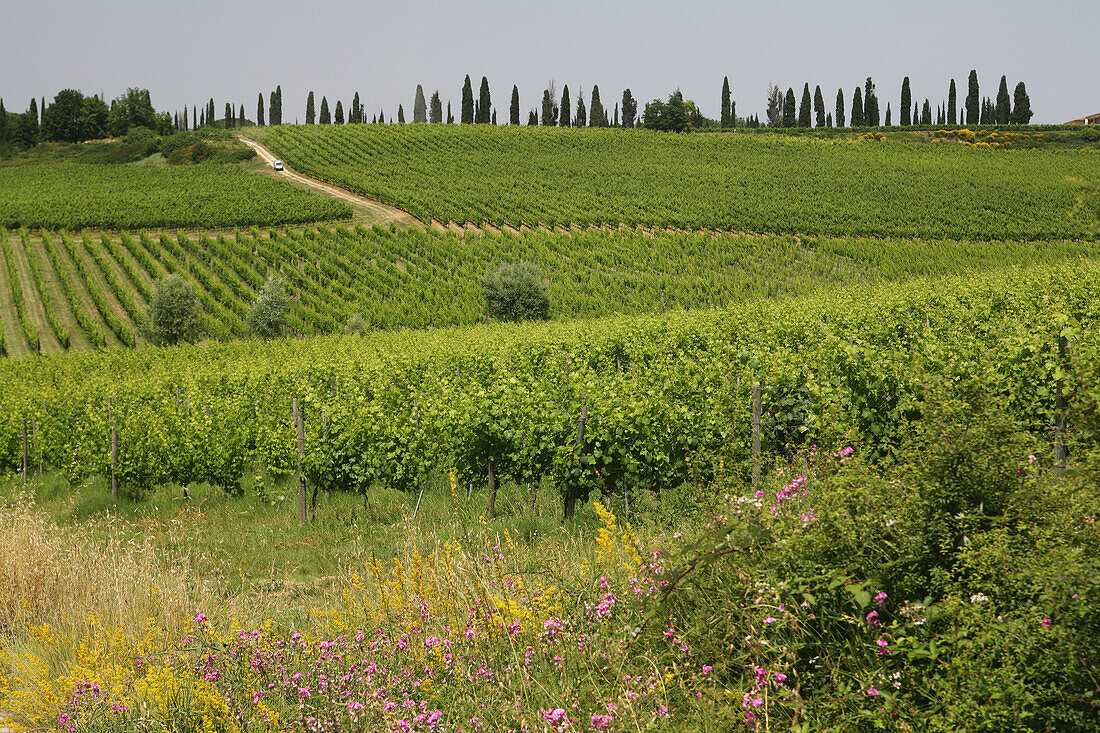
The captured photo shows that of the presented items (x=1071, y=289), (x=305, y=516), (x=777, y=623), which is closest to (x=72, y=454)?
(x=305, y=516)

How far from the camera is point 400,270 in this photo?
55.5 metres

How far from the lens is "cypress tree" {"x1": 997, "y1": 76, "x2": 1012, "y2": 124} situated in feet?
403

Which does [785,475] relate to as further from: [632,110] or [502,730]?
[632,110]

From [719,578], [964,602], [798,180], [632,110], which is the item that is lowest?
[719,578]

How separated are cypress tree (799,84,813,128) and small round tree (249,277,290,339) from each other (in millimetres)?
115582

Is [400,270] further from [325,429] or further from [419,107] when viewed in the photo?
[419,107]

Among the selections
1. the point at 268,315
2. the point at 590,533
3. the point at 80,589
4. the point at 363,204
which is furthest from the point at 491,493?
the point at 363,204

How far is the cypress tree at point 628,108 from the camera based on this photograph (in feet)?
471

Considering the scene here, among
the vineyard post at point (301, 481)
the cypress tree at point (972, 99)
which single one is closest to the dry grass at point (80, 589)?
the vineyard post at point (301, 481)

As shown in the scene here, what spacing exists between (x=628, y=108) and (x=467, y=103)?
33368mm

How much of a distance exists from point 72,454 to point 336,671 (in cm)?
1383

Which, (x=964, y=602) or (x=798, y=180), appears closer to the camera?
(x=964, y=602)

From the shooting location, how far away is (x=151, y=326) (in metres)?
43.8

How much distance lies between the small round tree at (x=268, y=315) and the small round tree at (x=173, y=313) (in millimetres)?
3196
